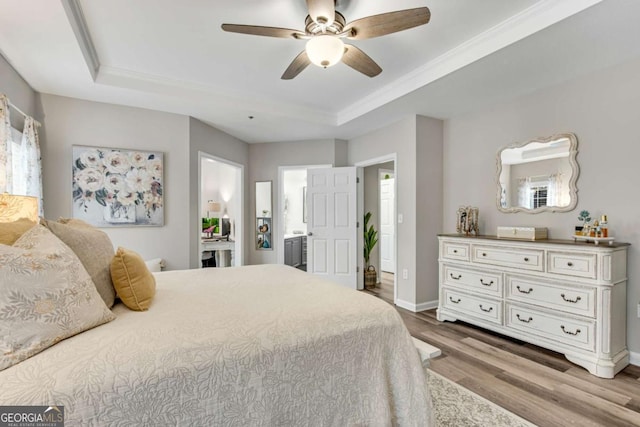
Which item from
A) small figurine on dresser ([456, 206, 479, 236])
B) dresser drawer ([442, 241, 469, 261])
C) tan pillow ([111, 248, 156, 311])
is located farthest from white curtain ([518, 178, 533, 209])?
tan pillow ([111, 248, 156, 311])

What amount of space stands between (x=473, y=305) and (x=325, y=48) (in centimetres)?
271

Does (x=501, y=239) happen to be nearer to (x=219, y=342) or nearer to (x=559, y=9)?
(x=559, y=9)

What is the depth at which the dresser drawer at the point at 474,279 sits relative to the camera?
2852 millimetres

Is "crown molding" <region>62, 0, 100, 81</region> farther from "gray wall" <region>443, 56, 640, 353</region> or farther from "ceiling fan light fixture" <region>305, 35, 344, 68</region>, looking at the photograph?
"gray wall" <region>443, 56, 640, 353</region>

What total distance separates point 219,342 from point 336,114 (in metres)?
3.60

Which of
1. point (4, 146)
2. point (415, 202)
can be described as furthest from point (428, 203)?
point (4, 146)

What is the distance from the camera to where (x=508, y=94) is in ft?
10.1

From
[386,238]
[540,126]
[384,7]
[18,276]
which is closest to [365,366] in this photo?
[18,276]

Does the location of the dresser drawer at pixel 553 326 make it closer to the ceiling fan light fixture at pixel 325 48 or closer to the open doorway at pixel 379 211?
the open doorway at pixel 379 211

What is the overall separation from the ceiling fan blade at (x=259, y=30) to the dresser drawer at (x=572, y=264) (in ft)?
8.39

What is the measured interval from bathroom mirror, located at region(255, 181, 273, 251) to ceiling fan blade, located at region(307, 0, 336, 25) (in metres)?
3.44

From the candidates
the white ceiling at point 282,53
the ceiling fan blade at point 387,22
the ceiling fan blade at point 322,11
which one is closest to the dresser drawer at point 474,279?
the white ceiling at point 282,53

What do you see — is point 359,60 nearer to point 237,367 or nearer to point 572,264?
point 237,367

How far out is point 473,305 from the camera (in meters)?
3.03
